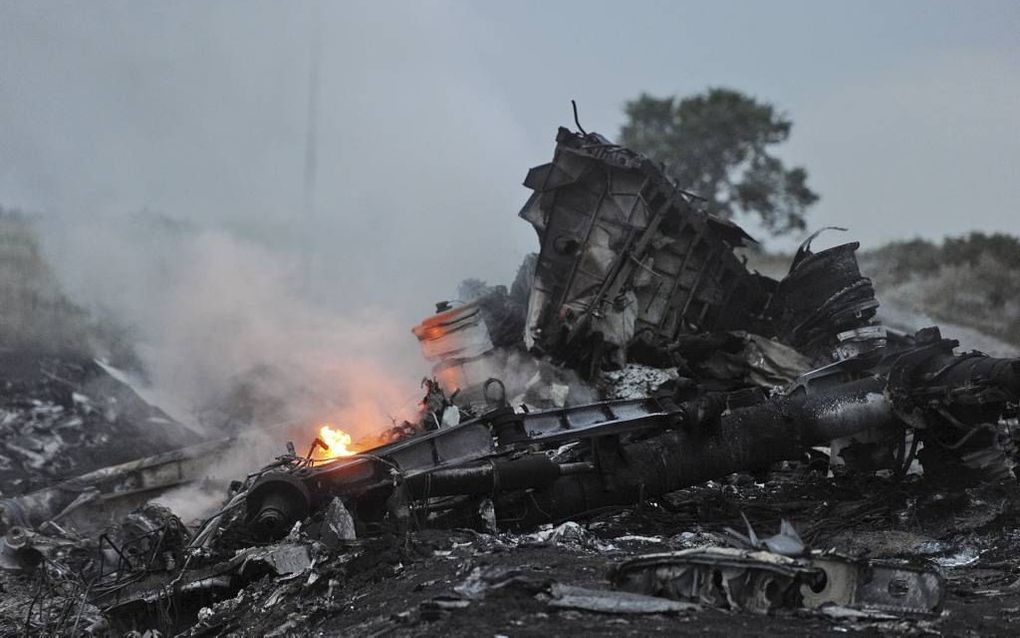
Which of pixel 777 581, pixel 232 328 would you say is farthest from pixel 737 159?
pixel 777 581

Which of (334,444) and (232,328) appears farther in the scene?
(232,328)

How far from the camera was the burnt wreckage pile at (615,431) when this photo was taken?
5309 millimetres

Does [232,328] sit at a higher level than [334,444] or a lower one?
higher

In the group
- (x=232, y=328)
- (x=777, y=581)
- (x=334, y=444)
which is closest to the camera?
(x=777, y=581)

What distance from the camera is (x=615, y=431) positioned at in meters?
8.12

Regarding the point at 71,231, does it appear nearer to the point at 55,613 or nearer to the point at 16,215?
the point at 16,215

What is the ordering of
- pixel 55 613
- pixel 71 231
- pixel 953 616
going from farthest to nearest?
pixel 71 231
pixel 55 613
pixel 953 616

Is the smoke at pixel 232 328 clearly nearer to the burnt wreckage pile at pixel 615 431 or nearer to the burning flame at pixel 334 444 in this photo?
the burnt wreckage pile at pixel 615 431

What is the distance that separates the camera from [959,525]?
7.59 m

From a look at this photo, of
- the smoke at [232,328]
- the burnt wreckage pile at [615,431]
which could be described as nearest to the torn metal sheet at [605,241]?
the burnt wreckage pile at [615,431]

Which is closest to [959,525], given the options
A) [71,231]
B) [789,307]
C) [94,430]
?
[789,307]

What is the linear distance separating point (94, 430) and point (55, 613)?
665 centimetres

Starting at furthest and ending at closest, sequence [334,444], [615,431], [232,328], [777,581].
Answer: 1. [232,328]
2. [334,444]
3. [615,431]
4. [777,581]

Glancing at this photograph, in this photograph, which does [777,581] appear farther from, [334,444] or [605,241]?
[605,241]
